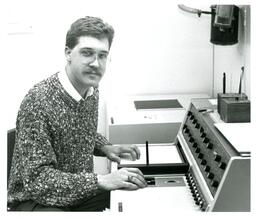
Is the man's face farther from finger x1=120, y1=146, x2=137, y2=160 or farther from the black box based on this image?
the black box

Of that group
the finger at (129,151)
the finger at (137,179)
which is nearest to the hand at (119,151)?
the finger at (129,151)

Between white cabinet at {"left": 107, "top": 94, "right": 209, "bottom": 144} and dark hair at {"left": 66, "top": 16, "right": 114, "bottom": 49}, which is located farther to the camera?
white cabinet at {"left": 107, "top": 94, "right": 209, "bottom": 144}

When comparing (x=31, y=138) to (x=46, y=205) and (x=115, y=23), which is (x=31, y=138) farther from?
(x=115, y=23)

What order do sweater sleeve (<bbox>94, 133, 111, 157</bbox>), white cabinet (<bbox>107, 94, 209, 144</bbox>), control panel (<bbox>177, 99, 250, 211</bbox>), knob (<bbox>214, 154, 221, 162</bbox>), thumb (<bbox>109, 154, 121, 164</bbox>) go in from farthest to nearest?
white cabinet (<bbox>107, 94, 209, 144</bbox>), sweater sleeve (<bbox>94, 133, 111, 157</bbox>), thumb (<bbox>109, 154, 121, 164</bbox>), knob (<bbox>214, 154, 221, 162</bbox>), control panel (<bbox>177, 99, 250, 211</bbox>)

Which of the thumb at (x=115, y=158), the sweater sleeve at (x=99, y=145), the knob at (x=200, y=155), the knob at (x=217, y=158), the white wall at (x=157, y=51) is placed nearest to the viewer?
the knob at (x=217, y=158)

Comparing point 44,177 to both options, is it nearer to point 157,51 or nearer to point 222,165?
point 222,165

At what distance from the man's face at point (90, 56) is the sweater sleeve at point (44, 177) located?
0.27m

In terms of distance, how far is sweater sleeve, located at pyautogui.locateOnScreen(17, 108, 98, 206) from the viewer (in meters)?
1.36

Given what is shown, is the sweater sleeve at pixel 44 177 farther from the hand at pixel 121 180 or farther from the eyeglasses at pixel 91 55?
the eyeglasses at pixel 91 55

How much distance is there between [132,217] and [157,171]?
472 mm

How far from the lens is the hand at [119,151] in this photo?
1.72 meters

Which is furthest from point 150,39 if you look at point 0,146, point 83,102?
point 0,146

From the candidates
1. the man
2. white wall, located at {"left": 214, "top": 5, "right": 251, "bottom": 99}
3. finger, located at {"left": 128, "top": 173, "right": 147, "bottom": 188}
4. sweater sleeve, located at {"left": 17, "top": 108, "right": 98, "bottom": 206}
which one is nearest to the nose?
the man

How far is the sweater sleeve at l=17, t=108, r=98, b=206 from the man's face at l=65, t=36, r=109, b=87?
269 millimetres
